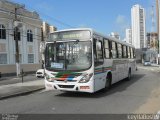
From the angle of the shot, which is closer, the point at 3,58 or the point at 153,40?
the point at 3,58

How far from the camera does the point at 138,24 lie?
86625 millimetres

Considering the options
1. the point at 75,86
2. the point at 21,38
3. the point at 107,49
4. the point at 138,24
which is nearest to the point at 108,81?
the point at 107,49

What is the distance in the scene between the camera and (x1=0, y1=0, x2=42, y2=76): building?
1547 inches

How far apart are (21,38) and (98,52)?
3228 cm

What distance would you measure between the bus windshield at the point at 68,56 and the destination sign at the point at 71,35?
0.77ft

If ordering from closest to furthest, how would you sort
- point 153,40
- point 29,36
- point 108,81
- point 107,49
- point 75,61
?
point 75,61 → point 107,49 → point 108,81 → point 29,36 → point 153,40

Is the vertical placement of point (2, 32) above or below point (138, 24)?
below

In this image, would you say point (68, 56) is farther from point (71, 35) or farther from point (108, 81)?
point (108, 81)

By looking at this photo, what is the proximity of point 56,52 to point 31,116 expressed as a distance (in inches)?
176

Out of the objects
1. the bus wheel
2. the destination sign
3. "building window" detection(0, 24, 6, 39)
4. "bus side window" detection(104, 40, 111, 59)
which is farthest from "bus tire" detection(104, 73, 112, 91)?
"building window" detection(0, 24, 6, 39)

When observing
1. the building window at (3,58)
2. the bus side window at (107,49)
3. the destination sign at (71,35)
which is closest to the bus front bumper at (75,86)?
the destination sign at (71,35)

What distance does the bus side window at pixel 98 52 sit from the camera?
39.3 ft

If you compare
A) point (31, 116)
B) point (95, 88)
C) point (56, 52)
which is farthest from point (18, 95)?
point (31, 116)

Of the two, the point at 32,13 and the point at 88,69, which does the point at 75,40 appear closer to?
the point at 88,69
